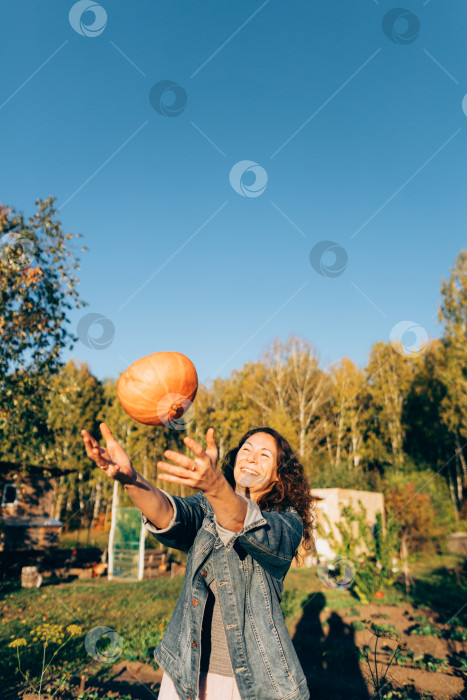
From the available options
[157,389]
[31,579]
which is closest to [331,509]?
[31,579]

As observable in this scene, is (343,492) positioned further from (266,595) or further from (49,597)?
(266,595)

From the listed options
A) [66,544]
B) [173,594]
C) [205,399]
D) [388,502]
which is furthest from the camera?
[205,399]

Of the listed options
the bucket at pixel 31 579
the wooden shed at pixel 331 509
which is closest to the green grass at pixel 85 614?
the bucket at pixel 31 579

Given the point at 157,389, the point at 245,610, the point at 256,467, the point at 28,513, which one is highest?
the point at 157,389

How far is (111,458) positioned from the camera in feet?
5.72

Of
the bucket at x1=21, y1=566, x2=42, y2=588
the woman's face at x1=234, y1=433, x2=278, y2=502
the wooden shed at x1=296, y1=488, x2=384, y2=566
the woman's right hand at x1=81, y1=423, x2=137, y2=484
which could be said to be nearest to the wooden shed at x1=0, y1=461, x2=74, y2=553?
the bucket at x1=21, y1=566, x2=42, y2=588

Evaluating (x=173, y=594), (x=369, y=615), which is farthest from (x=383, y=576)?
(x=173, y=594)

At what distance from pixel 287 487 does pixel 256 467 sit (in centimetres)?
23

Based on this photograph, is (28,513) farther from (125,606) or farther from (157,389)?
(157,389)

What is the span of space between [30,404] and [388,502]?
635 inches

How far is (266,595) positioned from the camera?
1960 mm

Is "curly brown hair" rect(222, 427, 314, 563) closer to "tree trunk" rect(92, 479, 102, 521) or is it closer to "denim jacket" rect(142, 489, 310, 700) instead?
"denim jacket" rect(142, 489, 310, 700)

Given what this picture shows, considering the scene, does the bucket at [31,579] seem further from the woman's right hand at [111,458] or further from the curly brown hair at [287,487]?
the woman's right hand at [111,458]

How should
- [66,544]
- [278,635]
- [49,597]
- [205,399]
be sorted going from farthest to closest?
1. [205,399]
2. [66,544]
3. [49,597]
4. [278,635]
